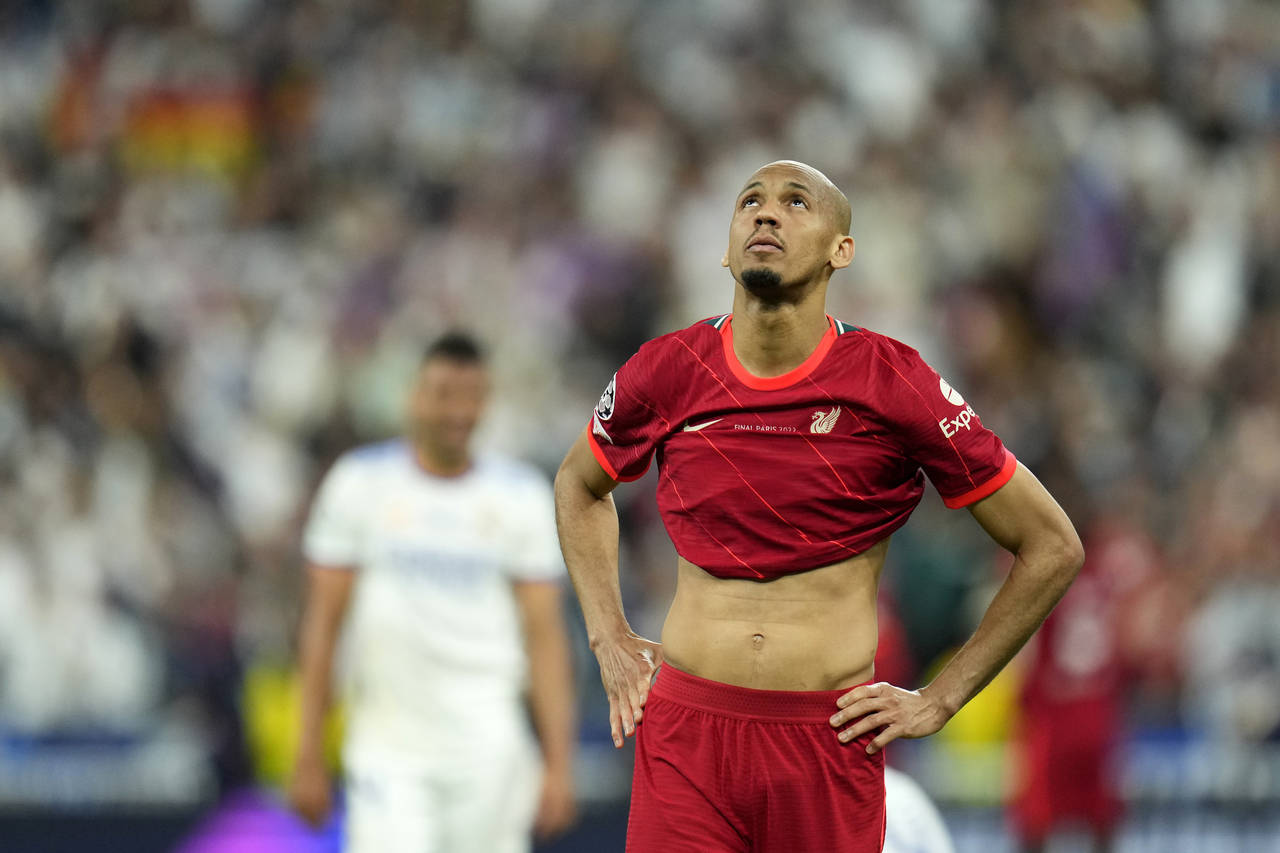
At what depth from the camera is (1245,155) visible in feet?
46.8

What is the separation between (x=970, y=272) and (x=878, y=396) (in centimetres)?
912

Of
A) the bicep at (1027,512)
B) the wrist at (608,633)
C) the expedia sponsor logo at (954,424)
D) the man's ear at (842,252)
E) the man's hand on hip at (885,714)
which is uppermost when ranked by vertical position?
the man's ear at (842,252)

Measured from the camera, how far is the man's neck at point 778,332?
470cm

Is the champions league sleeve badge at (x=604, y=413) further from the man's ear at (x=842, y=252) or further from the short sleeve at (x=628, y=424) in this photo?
the man's ear at (x=842, y=252)

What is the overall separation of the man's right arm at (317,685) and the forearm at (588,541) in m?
2.24

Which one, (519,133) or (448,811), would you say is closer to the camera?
(448,811)

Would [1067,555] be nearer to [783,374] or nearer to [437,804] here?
[783,374]

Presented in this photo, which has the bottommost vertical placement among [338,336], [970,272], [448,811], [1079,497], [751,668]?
[448,811]

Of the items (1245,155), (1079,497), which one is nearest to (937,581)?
(1079,497)

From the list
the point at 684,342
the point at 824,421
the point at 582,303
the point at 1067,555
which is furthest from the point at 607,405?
the point at 582,303

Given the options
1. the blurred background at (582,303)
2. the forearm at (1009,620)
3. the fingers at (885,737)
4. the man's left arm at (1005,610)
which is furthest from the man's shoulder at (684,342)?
the blurred background at (582,303)

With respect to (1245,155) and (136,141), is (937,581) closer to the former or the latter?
(1245,155)

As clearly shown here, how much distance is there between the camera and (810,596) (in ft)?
15.2

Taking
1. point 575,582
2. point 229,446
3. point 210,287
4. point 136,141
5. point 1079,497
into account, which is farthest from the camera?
point 136,141
